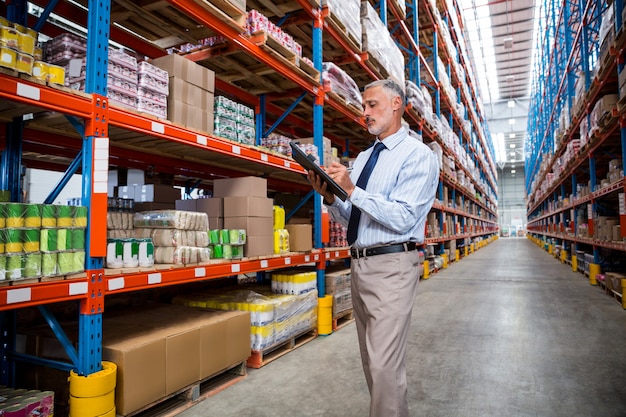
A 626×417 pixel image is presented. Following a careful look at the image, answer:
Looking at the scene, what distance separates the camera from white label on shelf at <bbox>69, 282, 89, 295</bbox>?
7.49 ft

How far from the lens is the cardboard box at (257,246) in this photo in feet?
12.8

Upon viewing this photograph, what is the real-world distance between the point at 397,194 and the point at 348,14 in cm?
462

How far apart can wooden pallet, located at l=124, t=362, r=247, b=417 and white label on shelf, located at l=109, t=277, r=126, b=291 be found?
0.77 metres

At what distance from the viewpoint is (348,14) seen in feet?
19.2

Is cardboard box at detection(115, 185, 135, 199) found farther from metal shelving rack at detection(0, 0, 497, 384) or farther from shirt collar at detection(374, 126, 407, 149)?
shirt collar at detection(374, 126, 407, 149)

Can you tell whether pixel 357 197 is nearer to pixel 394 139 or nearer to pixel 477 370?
pixel 394 139

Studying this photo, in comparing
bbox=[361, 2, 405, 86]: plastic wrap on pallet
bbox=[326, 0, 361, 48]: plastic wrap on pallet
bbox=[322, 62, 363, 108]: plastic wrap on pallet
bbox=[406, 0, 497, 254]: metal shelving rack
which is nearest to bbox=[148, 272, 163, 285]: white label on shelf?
bbox=[322, 62, 363, 108]: plastic wrap on pallet

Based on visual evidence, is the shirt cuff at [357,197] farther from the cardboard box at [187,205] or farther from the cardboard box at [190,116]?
the cardboard box at [187,205]

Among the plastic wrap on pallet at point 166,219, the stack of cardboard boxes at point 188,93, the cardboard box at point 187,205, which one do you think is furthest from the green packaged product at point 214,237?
the stack of cardboard boxes at point 188,93

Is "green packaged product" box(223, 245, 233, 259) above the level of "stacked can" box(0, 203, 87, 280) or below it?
below

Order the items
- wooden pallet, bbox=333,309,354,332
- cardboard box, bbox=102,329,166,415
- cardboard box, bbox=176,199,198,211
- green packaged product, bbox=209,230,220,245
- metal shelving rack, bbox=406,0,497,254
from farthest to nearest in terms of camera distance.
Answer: metal shelving rack, bbox=406,0,497,254 → wooden pallet, bbox=333,309,354,332 → cardboard box, bbox=176,199,198,211 → green packaged product, bbox=209,230,220,245 → cardboard box, bbox=102,329,166,415

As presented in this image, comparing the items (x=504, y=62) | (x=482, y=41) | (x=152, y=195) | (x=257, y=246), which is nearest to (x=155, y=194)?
(x=152, y=195)

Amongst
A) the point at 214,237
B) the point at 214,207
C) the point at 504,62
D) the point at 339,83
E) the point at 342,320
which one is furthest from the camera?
the point at 504,62

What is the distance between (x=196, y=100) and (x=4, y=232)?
5.83ft
